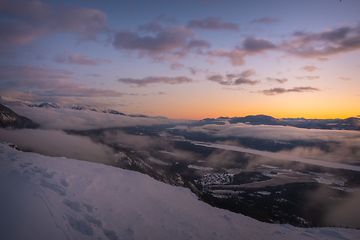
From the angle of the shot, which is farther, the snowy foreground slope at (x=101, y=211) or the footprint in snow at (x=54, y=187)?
the footprint in snow at (x=54, y=187)

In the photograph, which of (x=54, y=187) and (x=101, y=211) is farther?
(x=54, y=187)

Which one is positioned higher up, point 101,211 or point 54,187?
point 54,187

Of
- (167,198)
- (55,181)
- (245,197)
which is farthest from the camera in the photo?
(245,197)

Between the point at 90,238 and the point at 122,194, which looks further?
the point at 122,194

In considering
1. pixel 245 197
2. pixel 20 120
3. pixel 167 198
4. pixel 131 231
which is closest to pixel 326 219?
pixel 245 197

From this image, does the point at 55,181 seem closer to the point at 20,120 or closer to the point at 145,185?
the point at 145,185

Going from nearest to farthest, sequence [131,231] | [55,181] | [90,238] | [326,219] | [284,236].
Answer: [90,238] → [131,231] → [55,181] → [284,236] → [326,219]

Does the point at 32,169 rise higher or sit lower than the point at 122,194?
higher

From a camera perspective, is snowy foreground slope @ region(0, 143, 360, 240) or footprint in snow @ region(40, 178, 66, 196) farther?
footprint in snow @ region(40, 178, 66, 196)
